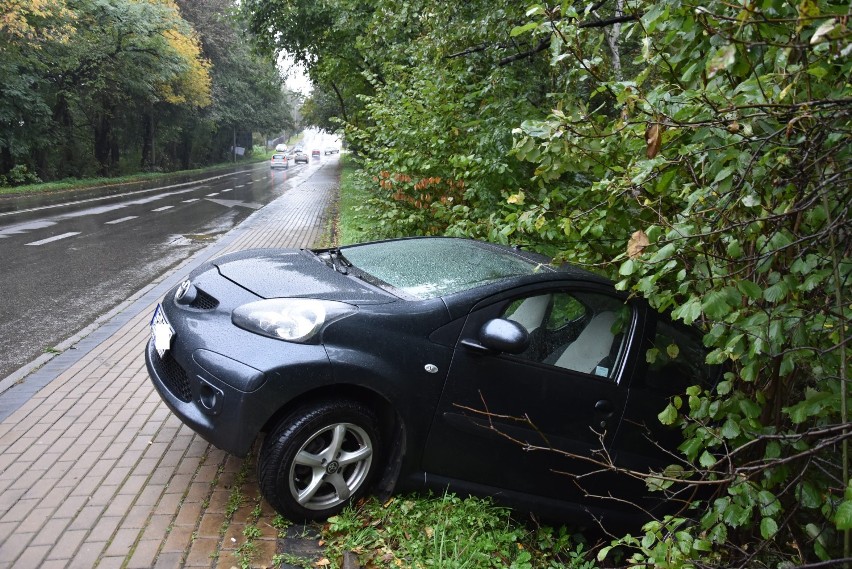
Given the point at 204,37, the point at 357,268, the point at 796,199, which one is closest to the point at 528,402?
the point at 357,268

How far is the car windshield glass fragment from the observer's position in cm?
383

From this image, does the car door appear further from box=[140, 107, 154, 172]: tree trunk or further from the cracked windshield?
box=[140, 107, 154, 172]: tree trunk

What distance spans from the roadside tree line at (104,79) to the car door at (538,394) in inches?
1004

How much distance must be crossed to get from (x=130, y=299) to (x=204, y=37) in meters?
42.7

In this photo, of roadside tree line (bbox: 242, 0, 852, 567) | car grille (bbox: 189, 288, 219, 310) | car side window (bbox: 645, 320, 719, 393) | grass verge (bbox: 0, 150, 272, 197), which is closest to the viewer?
roadside tree line (bbox: 242, 0, 852, 567)

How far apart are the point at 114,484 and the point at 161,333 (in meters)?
0.85

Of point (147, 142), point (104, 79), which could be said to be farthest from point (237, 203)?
point (147, 142)

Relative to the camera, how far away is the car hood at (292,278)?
368 centimetres

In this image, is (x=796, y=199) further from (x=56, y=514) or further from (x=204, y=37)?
(x=204, y=37)

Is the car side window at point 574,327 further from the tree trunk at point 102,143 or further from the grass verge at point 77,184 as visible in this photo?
the tree trunk at point 102,143

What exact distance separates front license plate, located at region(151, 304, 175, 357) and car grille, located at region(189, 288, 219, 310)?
184 mm

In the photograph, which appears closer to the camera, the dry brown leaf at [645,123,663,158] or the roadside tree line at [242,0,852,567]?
the roadside tree line at [242,0,852,567]

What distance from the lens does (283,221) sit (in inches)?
763

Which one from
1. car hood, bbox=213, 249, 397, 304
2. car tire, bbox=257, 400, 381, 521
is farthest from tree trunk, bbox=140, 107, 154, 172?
car tire, bbox=257, 400, 381, 521
